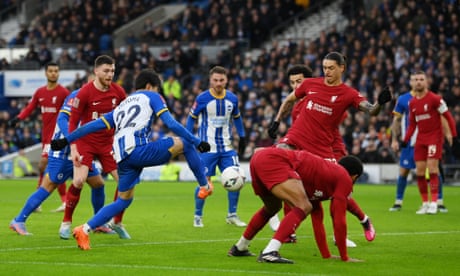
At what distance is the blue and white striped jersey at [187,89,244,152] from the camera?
1648 centimetres

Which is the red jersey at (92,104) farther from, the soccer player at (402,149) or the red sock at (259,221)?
the soccer player at (402,149)

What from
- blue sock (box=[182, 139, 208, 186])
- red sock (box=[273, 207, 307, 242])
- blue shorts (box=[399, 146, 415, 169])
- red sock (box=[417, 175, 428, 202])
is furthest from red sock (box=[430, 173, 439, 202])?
red sock (box=[273, 207, 307, 242])

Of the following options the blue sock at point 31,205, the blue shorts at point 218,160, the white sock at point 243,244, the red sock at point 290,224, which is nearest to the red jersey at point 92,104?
the blue sock at point 31,205

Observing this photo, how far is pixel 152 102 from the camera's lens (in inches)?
468

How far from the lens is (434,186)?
18.9m

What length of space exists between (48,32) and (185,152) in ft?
111

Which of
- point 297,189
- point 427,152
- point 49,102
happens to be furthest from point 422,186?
point 297,189

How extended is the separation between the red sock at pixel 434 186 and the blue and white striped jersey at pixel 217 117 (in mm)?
4439

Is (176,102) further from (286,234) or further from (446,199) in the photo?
(286,234)

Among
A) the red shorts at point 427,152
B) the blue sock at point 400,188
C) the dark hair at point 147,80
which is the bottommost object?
the blue sock at point 400,188

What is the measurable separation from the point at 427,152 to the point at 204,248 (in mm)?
8030

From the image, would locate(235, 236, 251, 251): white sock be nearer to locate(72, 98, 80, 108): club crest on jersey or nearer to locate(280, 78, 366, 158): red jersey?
locate(280, 78, 366, 158): red jersey

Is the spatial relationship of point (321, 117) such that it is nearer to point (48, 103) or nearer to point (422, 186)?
point (422, 186)

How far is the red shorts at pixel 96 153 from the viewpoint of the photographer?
44.8ft
